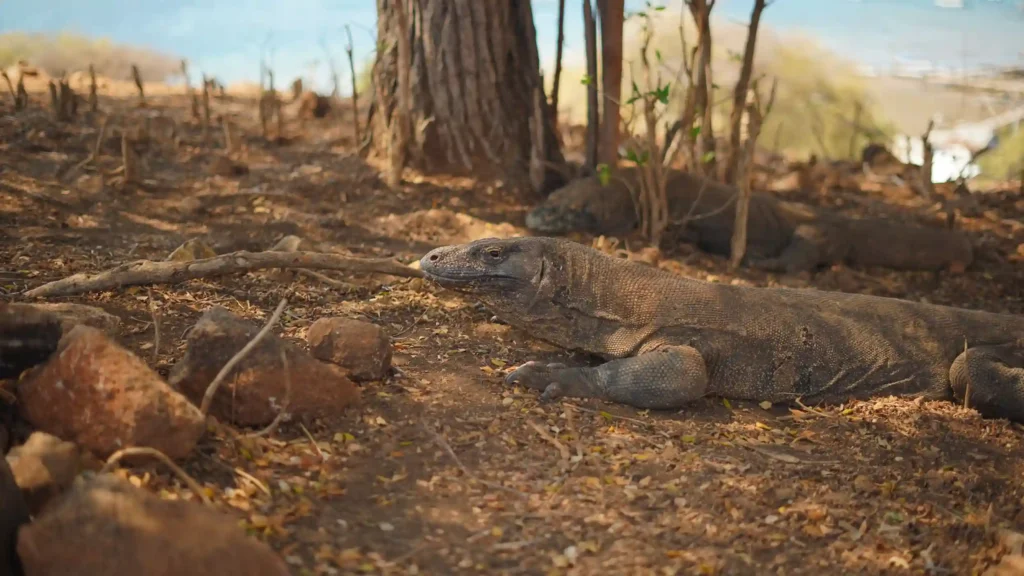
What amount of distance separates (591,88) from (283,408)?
4.50 meters

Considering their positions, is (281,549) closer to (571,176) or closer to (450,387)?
(450,387)

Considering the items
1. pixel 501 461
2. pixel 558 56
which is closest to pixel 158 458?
pixel 501 461

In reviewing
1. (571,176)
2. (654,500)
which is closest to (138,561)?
(654,500)

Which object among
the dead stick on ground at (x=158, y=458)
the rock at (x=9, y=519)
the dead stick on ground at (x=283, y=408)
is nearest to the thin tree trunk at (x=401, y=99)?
the dead stick on ground at (x=283, y=408)

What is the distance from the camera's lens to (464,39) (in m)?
6.52

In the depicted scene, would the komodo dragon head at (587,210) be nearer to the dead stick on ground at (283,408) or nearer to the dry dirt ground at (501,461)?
the dry dirt ground at (501,461)

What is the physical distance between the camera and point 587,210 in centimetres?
660

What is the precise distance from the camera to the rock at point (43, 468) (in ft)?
7.54

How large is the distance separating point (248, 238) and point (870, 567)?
3.98 metres

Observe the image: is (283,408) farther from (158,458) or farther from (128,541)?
(128,541)

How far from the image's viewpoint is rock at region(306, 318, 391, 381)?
337 centimetres

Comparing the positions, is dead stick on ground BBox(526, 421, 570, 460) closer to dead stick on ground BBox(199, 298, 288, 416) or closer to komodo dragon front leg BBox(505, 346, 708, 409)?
komodo dragon front leg BBox(505, 346, 708, 409)

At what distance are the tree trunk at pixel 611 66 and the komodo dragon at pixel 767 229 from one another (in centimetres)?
32

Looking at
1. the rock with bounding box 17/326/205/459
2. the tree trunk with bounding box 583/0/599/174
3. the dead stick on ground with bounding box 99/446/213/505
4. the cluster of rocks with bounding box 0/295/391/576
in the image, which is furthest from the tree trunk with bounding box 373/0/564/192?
the dead stick on ground with bounding box 99/446/213/505
